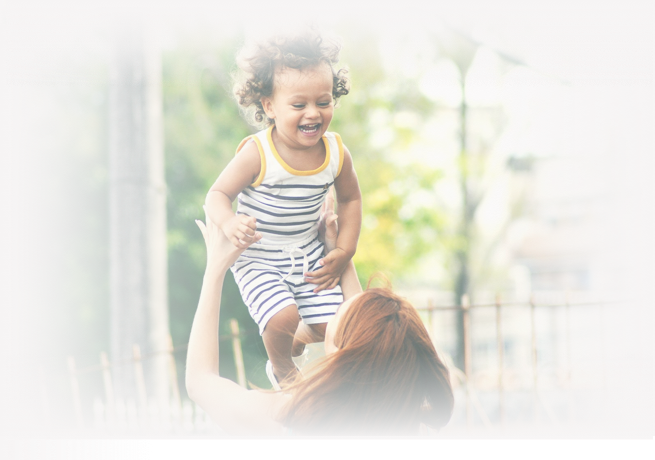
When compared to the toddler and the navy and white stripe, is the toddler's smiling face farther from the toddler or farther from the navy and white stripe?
the navy and white stripe

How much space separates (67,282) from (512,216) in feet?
13.1

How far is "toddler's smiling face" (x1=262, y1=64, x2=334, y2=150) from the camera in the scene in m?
0.78

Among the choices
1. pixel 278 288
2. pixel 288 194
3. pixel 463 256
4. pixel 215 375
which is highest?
pixel 288 194

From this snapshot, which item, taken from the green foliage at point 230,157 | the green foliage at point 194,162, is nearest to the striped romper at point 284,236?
the green foliage at point 230,157

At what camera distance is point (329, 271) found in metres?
0.89

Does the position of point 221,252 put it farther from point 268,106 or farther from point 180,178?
point 180,178

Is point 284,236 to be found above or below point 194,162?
below

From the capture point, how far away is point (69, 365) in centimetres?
134

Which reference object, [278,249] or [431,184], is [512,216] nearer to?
[431,184]

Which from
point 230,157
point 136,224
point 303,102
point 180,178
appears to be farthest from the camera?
point 180,178

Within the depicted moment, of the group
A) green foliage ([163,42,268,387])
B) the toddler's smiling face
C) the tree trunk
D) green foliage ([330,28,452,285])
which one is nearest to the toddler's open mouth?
the toddler's smiling face

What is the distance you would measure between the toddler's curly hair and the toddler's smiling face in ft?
0.04

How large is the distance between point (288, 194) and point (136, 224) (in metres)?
0.92

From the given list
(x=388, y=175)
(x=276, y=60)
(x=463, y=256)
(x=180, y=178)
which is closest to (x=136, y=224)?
(x=180, y=178)
